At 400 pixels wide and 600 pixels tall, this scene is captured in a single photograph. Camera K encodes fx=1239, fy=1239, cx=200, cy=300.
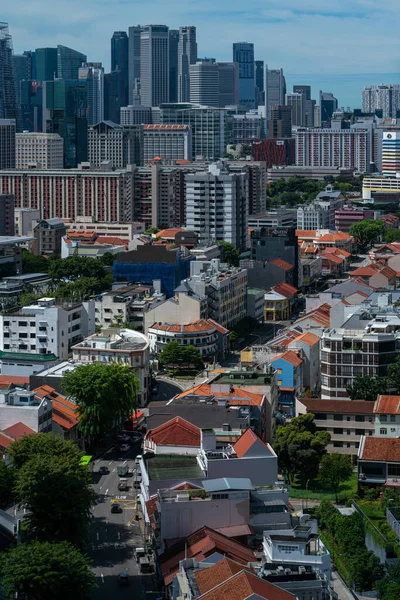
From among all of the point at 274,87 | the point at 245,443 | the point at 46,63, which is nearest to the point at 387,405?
the point at 245,443

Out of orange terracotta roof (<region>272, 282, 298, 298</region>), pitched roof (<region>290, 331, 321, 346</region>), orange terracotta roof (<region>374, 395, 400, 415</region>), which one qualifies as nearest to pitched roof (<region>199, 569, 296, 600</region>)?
orange terracotta roof (<region>374, 395, 400, 415</region>)

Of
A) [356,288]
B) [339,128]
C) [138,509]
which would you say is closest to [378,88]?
[339,128]

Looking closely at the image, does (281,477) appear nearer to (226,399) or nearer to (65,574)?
(226,399)

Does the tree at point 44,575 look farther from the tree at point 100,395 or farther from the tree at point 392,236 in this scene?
the tree at point 392,236

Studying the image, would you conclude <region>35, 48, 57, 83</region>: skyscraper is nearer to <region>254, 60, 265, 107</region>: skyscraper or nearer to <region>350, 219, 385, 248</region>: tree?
<region>254, 60, 265, 107</region>: skyscraper

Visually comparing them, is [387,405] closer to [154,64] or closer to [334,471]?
[334,471]

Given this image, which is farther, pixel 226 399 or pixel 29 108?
pixel 29 108
